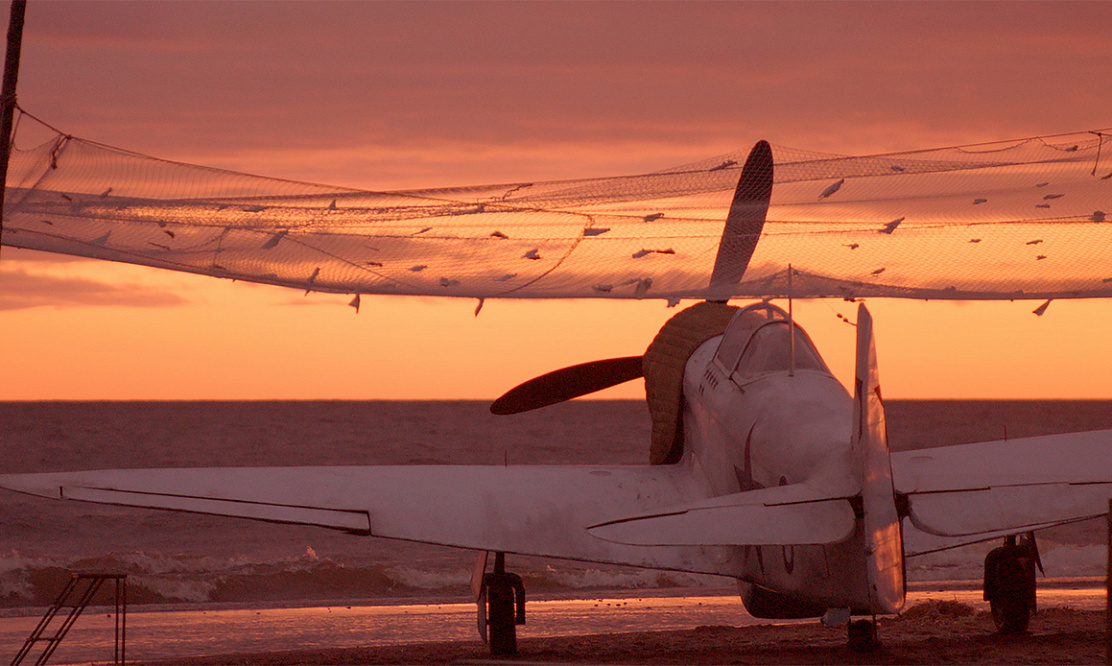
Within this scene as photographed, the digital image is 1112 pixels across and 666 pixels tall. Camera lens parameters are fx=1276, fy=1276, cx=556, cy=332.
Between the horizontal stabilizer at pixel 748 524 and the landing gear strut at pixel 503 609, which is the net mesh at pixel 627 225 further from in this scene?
the horizontal stabilizer at pixel 748 524

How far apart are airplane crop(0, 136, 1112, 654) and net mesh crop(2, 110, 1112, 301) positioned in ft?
0.95

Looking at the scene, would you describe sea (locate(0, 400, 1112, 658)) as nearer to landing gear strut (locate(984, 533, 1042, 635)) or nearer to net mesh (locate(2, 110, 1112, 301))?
net mesh (locate(2, 110, 1112, 301))

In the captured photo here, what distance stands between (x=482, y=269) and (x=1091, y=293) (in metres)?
4.67

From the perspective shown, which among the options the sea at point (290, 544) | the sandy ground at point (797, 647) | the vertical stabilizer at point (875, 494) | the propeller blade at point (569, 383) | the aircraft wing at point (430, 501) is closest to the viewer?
the vertical stabilizer at point (875, 494)

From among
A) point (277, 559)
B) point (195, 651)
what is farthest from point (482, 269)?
point (277, 559)

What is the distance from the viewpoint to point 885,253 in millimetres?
9867

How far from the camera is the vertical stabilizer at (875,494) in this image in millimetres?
6207

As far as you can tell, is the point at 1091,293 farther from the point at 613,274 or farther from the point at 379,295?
the point at 379,295

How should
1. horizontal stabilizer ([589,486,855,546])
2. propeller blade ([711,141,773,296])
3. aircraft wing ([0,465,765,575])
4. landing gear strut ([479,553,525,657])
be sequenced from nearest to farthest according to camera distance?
horizontal stabilizer ([589,486,855,546]) < aircraft wing ([0,465,765,575]) < landing gear strut ([479,553,525,657]) < propeller blade ([711,141,773,296])

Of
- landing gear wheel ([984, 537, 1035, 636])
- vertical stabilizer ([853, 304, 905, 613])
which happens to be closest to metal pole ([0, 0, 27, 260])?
vertical stabilizer ([853, 304, 905, 613])

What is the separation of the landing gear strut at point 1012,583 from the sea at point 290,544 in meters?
4.06

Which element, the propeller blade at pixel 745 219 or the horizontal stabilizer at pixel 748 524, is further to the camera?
the propeller blade at pixel 745 219

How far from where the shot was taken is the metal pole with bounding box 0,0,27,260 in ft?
30.2

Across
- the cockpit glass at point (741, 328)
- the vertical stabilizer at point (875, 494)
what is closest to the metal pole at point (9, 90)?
the cockpit glass at point (741, 328)
